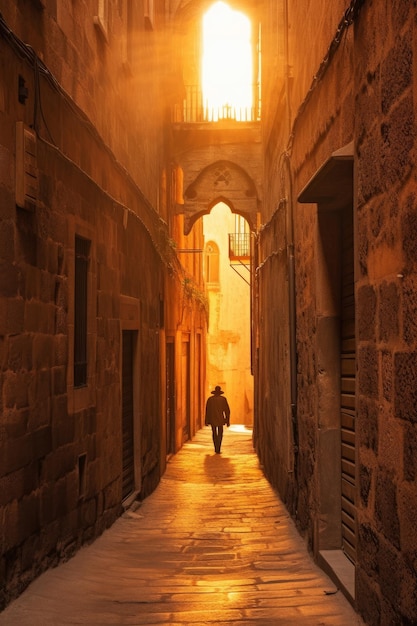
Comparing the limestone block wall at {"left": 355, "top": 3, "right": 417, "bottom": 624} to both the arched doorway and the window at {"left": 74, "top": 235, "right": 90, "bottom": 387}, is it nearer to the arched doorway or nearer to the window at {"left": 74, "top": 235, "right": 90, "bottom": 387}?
the window at {"left": 74, "top": 235, "right": 90, "bottom": 387}

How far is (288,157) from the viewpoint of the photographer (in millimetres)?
8852

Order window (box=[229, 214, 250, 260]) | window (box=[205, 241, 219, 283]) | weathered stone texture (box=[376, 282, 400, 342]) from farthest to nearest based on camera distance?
window (box=[205, 241, 219, 283]), window (box=[229, 214, 250, 260]), weathered stone texture (box=[376, 282, 400, 342])

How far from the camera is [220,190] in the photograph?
58.9 ft

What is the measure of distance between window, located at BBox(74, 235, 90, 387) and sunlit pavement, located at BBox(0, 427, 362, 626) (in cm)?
154

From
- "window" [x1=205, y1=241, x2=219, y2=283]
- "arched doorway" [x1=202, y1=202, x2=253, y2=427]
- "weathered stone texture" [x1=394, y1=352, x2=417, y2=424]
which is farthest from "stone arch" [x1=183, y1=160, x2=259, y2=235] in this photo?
"window" [x1=205, y1=241, x2=219, y2=283]

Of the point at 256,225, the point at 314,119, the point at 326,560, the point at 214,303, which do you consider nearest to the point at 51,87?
the point at 314,119

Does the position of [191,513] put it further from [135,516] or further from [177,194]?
[177,194]

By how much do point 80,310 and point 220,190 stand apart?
10840mm

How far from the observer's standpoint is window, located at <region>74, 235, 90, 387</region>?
7.35 meters

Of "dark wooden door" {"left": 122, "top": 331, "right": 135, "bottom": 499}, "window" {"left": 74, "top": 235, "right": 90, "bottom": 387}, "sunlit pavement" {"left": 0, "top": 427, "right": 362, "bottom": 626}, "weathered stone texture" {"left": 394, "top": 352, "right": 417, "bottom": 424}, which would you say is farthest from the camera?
"dark wooden door" {"left": 122, "top": 331, "right": 135, "bottom": 499}

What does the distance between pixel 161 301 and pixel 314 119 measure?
730cm

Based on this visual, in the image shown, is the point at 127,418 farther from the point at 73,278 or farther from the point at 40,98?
the point at 40,98

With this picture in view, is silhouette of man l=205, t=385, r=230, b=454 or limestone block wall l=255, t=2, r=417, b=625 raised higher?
limestone block wall l=255, t=2, r=417, b=625

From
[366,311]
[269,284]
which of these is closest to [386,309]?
[366,311]
